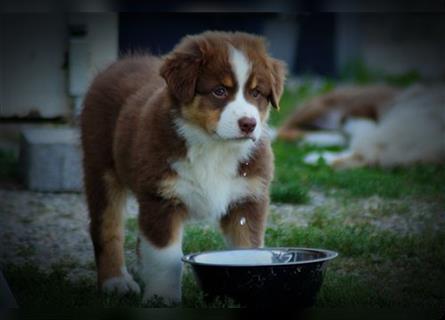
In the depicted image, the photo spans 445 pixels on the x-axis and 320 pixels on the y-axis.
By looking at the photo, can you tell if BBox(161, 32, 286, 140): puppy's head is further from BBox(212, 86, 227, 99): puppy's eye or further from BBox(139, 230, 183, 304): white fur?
BBox(139, 230, 183, 304): white fur

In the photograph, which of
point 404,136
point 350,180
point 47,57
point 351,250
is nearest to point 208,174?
point 47,57

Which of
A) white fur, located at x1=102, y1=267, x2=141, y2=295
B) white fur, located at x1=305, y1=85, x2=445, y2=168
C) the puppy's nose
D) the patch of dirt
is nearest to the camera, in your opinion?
the puppy's nose

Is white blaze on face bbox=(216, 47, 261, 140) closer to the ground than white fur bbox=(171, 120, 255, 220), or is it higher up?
higher up

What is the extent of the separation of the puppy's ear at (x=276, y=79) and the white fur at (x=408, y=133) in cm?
359

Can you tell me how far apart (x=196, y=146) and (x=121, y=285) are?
0.85m

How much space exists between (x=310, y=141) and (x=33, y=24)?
4.98 m

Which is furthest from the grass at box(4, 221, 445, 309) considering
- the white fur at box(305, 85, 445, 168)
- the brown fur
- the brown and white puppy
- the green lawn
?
the brown fur

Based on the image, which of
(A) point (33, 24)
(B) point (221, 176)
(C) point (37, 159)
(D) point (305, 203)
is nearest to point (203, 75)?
(B) point (221, 176)

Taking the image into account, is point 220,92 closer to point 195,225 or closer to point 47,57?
point 47,57

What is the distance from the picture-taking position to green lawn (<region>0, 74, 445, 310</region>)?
4500 mm

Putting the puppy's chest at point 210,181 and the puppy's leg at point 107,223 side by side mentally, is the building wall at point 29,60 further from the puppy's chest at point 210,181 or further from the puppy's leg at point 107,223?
the puppy's chest at point 210,181

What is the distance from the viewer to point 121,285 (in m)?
4.75

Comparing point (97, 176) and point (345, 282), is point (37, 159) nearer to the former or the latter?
point (97, 176)

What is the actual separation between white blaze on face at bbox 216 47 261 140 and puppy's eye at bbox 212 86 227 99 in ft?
0.15
